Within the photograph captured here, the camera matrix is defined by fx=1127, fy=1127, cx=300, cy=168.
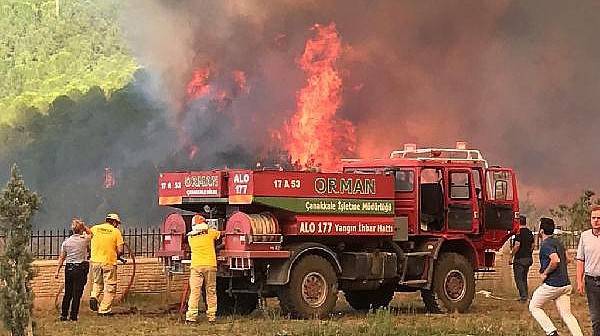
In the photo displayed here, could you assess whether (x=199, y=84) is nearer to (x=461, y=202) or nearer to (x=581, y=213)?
(x=581, y=213)

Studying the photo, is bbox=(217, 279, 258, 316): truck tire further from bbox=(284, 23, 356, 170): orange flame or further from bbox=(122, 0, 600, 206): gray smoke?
bbox=(122, 0, 600, 206): gray smoke

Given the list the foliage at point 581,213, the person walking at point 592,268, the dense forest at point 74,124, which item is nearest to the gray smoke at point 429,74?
the foliage at point 581,213

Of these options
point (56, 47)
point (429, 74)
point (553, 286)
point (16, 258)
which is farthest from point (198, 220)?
point (56, 47)

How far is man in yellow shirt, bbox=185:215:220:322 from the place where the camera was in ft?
58.2

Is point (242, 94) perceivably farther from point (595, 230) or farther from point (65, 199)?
point (595, 230)

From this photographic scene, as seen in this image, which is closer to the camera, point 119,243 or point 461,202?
point 119,243

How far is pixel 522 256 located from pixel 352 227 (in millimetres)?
4774

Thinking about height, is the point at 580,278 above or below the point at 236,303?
above

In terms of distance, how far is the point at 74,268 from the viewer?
18359 millimetres

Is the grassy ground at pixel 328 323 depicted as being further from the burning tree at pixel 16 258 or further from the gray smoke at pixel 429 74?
the gray smoke at pixel 429 74

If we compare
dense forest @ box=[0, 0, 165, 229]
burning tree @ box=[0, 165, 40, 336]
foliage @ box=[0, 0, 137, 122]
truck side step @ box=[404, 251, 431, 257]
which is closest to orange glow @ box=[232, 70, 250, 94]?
dense forest @ box=[0, 0, 165, 229]

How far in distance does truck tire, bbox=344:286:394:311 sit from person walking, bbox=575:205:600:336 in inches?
284

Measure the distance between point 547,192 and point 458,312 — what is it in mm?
15211

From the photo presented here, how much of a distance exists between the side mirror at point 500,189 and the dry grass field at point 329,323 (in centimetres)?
208
